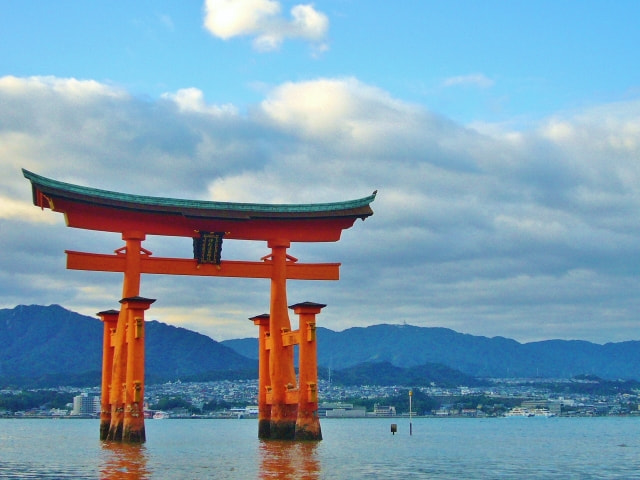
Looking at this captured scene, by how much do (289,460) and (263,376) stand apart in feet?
35.0

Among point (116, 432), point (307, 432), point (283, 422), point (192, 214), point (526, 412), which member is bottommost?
point (307, 432)

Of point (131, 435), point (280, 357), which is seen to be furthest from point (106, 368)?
point (280, 357)

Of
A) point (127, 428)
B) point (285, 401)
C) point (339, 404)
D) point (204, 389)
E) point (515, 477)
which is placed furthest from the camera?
point (204, 389)

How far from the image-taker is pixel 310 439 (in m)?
38.7

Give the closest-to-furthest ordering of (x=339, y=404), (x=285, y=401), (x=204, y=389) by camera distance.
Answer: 1. (x=285, y=401)
2. (x=339, y=404)
3. (x=204, y=389)

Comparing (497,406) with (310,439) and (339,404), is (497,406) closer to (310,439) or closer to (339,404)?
(339,404)

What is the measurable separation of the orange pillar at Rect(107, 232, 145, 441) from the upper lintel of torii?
2.37 ft

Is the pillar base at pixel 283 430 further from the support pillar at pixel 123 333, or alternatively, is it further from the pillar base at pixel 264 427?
the support pillar at pixel 123 333

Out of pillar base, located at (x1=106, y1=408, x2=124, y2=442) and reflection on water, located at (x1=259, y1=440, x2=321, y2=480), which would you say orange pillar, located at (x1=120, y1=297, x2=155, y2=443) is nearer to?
A: pillar base, located at (x1=106, y1=408, x2=124, y2=442)

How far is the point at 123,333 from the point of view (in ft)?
127

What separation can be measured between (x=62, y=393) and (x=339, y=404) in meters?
49.1

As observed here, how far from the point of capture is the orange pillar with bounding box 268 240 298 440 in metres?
40.3

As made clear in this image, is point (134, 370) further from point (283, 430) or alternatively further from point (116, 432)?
point (283, 430)

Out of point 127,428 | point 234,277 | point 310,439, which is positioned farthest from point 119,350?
point 310,439
